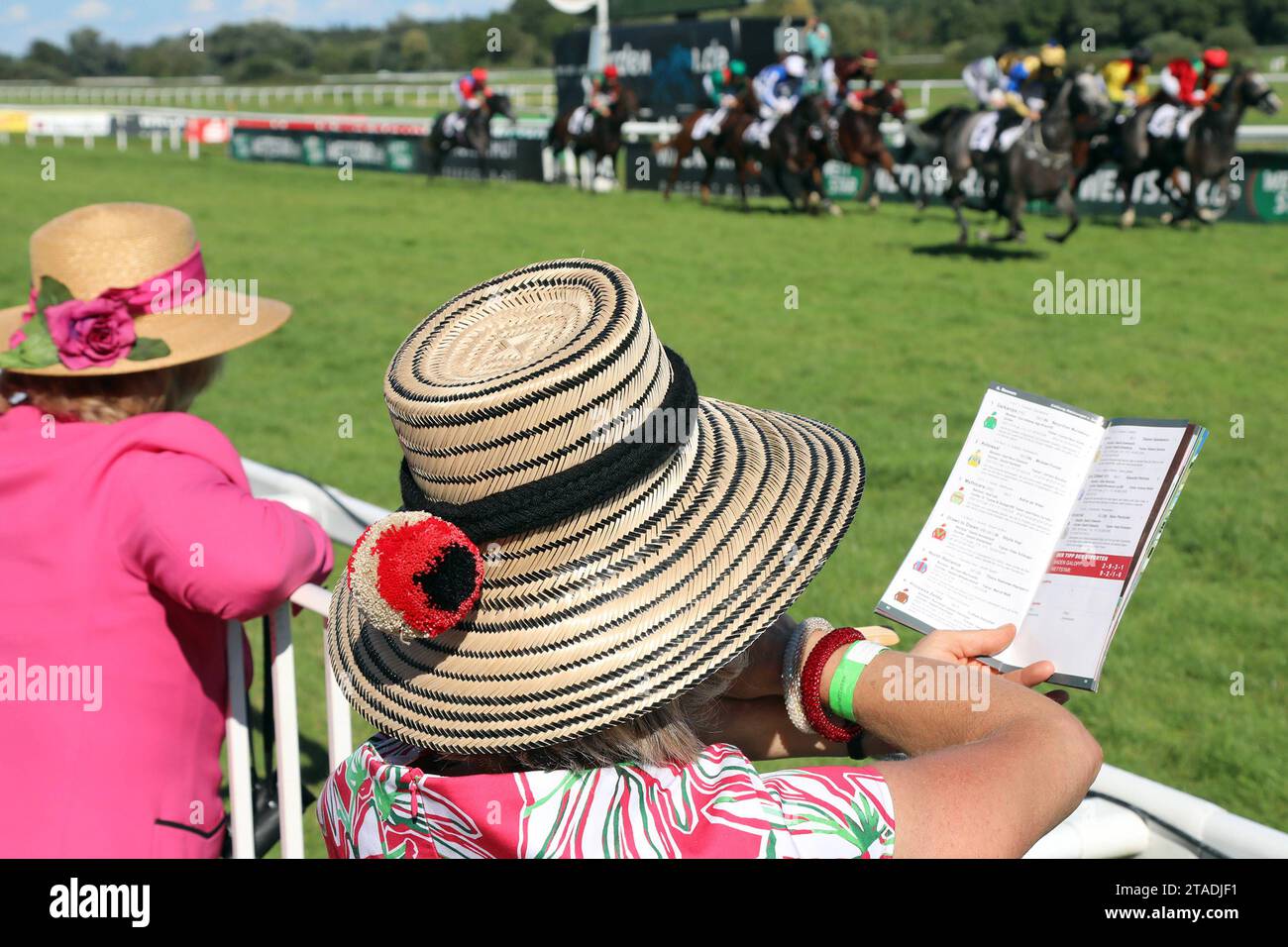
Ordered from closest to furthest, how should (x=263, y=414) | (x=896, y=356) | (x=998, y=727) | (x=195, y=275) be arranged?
1. (x=998, y=727)
2. (x=195, y=275)
3. (x=263, y=414)
4. (x=896, y=356)

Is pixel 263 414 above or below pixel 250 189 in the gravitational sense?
below

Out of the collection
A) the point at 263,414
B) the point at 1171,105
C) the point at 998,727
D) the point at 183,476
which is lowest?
the point at 263,414

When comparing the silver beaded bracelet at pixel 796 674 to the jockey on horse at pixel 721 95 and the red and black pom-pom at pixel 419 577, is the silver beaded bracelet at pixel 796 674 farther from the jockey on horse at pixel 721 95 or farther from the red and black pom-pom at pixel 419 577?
the jockey on horse at pixel 721 95

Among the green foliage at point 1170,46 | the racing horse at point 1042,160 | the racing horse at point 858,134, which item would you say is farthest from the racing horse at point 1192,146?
the green foliage at point 1170,46

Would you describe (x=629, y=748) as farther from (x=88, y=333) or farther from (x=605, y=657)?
(x=88, y=333)

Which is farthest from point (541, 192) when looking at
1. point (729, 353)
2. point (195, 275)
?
point (195, 275)

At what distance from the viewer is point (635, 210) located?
18.4 m

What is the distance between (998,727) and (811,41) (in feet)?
63.4

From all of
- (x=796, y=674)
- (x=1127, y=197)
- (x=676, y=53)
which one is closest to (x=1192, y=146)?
(x=1127, y=197)

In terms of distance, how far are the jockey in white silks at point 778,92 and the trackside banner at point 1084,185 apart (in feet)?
3.65

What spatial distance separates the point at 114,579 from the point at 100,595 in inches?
1.4

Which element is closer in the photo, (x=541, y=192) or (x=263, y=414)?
(x=263, y=414)

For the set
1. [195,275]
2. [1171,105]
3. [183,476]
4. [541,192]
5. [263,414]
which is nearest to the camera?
[183,476]
